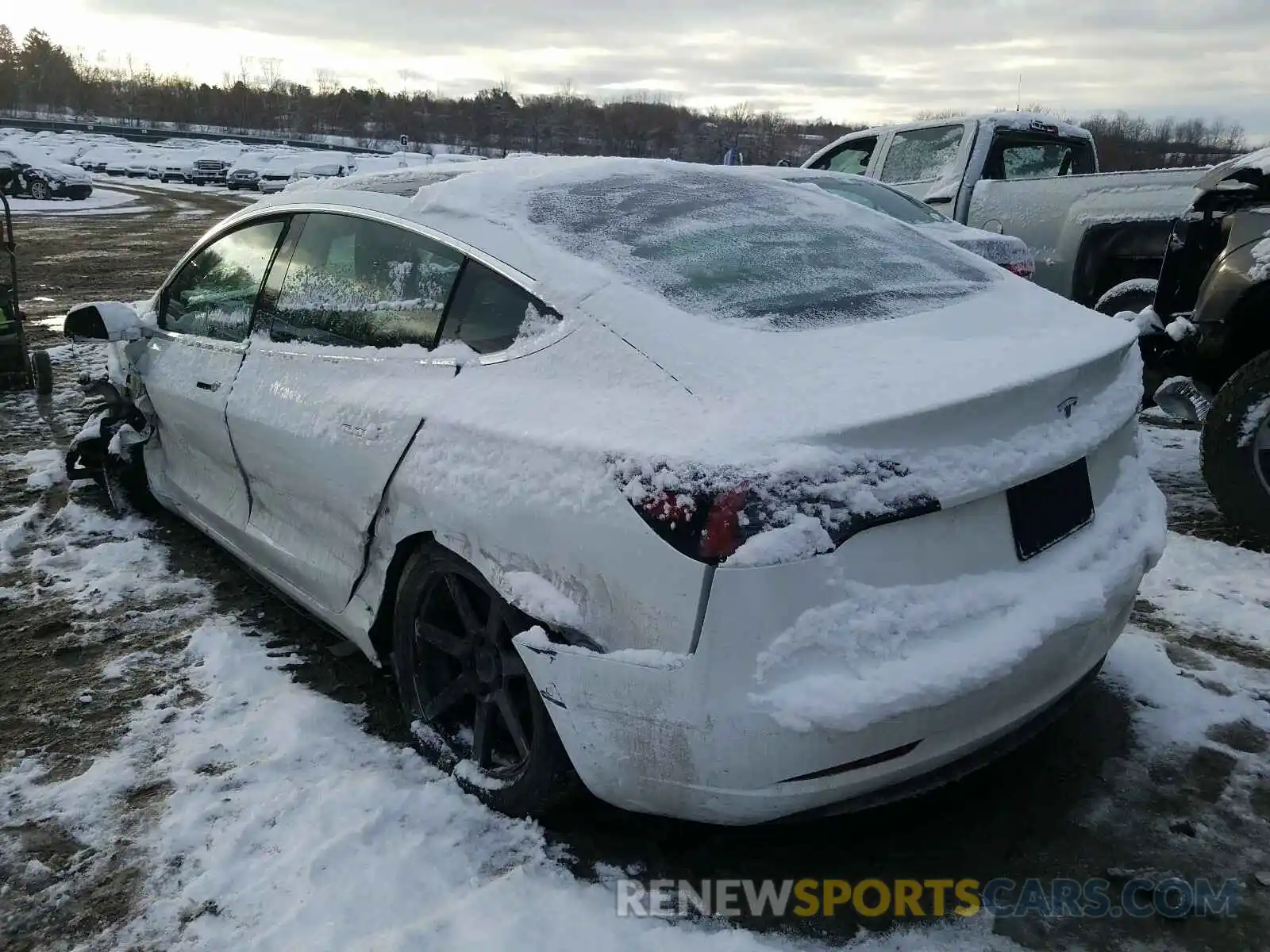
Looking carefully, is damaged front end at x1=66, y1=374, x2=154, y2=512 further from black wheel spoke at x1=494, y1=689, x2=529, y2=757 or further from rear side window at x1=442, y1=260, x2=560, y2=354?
black wheel spoke at x1=494, y1=689, x2=529, y2=757

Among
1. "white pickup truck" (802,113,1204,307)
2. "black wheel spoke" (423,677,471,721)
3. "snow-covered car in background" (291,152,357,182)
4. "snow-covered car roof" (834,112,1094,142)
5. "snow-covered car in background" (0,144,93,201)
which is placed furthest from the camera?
"snow-covered car in background" (291,152,357,182)

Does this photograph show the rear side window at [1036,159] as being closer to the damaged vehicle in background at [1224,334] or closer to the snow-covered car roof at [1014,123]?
the snow-covered car roof at [1014,123]

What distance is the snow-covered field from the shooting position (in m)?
2.14

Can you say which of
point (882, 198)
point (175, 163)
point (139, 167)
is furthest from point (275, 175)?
point (882, 198)

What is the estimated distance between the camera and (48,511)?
477 cm

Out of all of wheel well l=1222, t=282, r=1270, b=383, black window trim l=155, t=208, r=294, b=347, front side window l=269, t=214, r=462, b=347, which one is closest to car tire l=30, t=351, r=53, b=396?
black window trim l=155, t=208, r=294, b=347

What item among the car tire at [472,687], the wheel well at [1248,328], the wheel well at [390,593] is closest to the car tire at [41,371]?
the wheel well at [390,593]

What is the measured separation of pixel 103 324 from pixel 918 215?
5399 mm

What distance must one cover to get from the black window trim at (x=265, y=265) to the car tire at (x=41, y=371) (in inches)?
135

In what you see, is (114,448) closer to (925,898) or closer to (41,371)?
(41,371)

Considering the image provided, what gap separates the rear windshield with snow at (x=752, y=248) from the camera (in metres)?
2.43

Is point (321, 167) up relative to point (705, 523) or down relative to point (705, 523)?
down

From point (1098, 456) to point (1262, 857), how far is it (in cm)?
104

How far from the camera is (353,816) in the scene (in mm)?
2500
